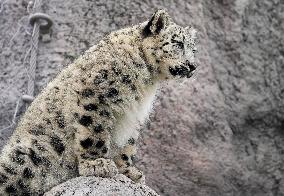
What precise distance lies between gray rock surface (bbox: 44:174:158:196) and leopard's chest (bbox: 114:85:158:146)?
267 mm

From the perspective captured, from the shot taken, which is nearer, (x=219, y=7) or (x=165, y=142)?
(x=165, y=142)

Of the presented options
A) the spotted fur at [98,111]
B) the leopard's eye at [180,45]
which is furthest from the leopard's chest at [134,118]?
the leopard's eye at [180,45]

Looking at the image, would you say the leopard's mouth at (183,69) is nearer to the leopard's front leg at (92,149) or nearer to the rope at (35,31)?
the leopard's front leg at (92,149)

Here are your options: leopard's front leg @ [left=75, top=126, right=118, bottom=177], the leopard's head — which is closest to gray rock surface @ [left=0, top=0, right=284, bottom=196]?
the leopard's head

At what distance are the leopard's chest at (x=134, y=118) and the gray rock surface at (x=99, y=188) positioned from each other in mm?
267

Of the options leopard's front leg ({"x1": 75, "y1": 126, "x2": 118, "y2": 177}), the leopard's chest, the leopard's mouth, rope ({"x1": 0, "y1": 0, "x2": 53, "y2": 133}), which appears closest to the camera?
leopard's front leg ({"x1": 75, "y1": 126, "x2": 118, "y2": 177})

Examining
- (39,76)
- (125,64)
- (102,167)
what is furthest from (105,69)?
(39,76)

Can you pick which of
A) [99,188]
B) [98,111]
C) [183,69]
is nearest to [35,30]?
[183,69]

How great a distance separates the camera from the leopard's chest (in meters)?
3.02

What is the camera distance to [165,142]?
14.5ft

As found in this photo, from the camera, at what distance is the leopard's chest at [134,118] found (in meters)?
→ 3.02

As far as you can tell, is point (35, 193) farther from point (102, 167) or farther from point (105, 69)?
point (105, 69)

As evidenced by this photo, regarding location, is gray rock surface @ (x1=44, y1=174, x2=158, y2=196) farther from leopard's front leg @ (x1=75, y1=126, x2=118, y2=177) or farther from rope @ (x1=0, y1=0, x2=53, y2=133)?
rope @ (x1=0, y1=0, x2=53, y2=133)

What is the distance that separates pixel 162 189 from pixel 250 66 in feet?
3.62
